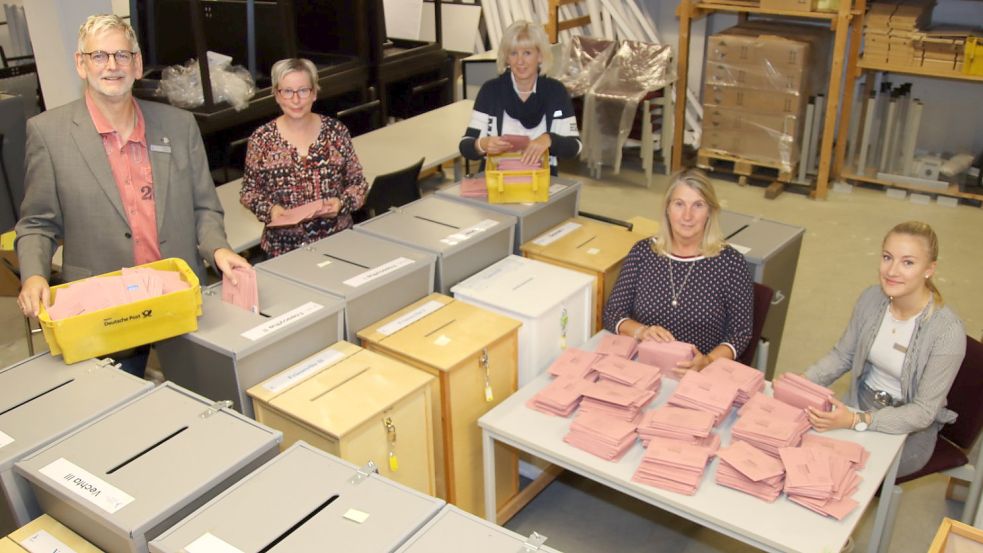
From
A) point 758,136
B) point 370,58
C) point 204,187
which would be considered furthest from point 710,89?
point 204,187

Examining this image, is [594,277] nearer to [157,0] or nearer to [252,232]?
[252,232]

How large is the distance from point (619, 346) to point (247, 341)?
120 centimetres

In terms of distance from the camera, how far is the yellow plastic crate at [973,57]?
5.52 metres

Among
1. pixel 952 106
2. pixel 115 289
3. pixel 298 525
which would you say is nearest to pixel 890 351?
pixel 298 525

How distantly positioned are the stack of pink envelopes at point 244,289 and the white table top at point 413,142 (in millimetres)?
1902

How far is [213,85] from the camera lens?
460 cm

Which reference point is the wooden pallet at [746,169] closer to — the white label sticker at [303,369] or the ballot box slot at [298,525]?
the white label sticker at [303,369]

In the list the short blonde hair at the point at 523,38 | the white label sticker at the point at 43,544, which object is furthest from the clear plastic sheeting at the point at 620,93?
the white label sticker at the point at 43,544

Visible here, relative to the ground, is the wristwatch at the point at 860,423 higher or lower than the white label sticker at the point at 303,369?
lower

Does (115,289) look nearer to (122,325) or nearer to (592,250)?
(122,325)

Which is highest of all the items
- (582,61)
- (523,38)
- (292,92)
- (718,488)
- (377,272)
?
(523,38)

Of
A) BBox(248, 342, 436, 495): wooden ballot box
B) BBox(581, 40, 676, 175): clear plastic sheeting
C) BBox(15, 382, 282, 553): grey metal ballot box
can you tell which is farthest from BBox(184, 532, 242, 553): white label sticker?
BBox(581, 40, 676, 175): clear plastic sheeting

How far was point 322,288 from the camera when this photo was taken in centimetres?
277

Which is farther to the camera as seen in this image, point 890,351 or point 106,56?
point 890,351
